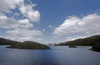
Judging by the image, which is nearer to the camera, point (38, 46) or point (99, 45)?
point (99, 45)

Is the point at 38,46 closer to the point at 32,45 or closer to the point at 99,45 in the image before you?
the point at 32,45

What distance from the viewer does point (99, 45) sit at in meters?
124

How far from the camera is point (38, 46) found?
164 metres

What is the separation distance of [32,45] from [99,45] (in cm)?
12717

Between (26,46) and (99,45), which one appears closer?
(99,45)

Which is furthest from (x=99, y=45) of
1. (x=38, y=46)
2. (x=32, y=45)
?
(x=32, y=45)

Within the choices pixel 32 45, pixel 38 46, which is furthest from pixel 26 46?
pixel 38 46

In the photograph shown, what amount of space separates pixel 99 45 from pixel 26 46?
13901cm

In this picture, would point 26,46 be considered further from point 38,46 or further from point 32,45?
point 38,46

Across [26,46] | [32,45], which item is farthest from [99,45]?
[26,46]

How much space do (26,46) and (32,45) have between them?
12960mm

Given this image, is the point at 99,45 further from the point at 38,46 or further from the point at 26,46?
the point at 26,46

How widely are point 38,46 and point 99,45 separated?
11469 cm

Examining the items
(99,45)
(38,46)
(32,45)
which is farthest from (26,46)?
(99,45)
